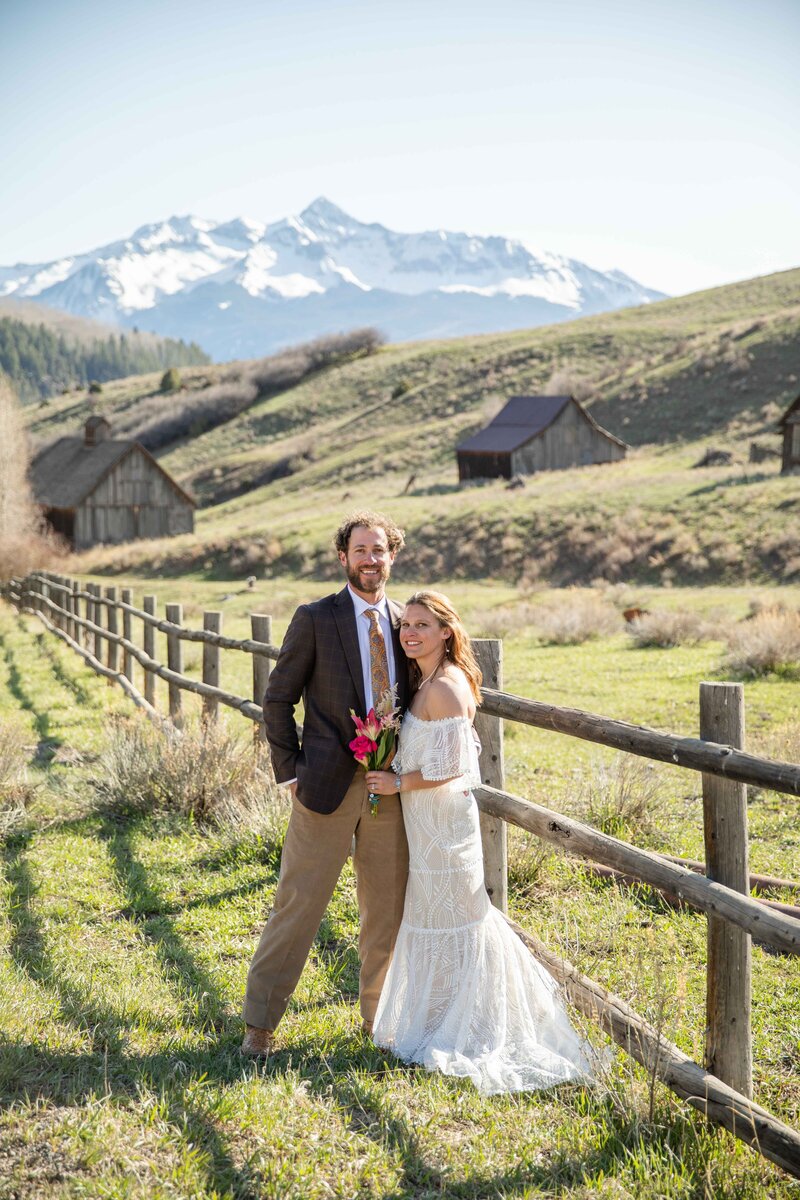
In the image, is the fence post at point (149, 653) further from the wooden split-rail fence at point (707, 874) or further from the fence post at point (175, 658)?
the wooden split-rail fence at point (707, 874)

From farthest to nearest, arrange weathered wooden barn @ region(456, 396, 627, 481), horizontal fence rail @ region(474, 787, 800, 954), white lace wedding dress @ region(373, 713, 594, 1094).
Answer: weathered wooden barn @ region(456, 396, 627, 481) < white lace wedding dress @ region(373, 713, 594, 1094) < horizontal fence rail @ region(474, 787, 800, 954)

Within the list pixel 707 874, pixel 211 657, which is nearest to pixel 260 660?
pixel 211 657

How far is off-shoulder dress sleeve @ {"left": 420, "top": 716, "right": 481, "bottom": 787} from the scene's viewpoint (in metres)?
3.88

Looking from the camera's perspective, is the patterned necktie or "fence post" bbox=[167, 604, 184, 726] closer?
the patterned necktie

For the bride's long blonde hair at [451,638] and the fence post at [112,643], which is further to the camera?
the fence post at [112,643]

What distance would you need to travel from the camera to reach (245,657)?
18203 millimetres

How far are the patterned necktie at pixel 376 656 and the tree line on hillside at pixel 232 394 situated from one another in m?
83.6

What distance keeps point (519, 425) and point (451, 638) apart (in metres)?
48.8

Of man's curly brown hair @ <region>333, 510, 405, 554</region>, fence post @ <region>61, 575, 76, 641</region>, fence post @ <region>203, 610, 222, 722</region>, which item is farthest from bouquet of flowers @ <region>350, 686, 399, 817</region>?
fence post @ <region>61, 575, 76, 641</region>

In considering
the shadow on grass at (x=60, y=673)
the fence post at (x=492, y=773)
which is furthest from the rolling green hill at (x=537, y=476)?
the fence post at (x=492, y=773)

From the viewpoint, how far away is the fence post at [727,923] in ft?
10.9

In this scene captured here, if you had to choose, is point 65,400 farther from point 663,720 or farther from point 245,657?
point 663,720

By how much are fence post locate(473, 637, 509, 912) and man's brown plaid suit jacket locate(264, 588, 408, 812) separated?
2.97 ft

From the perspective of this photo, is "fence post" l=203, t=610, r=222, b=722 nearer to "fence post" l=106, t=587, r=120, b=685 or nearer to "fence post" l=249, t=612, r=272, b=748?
"fence post" l=249, t=612, r=272, b=748
